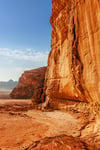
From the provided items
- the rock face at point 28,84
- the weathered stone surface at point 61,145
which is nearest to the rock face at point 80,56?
the weathered stone surface at point 61,145

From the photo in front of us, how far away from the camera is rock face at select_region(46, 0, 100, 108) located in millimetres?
6811

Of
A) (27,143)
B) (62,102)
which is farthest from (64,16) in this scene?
(27,143)

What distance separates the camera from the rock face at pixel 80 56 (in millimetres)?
6811

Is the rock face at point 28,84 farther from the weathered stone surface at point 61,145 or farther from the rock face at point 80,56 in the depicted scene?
the weathered stone surface at point 61,145

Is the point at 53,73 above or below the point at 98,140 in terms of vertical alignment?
above

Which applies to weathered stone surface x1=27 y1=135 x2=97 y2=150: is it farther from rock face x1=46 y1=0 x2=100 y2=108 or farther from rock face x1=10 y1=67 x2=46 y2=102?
rock face x1=10 y1=67 x2=46 y2=102

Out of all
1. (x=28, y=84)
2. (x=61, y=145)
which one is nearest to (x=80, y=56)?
(x=61, y=145)

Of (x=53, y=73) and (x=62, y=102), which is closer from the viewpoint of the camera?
(x=62, y=102)

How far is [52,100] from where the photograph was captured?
13102 millimetres

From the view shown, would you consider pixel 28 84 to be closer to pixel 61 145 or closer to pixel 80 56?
pixel 80 56

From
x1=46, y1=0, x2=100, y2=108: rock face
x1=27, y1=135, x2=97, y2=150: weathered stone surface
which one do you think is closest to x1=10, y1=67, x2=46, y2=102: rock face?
x1=46, y1=0, x2=100, y2=108: rock face

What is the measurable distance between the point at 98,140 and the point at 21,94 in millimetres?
30020

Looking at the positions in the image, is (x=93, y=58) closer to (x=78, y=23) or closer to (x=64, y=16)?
(x=78, y=23)

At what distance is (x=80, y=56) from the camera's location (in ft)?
27.9
